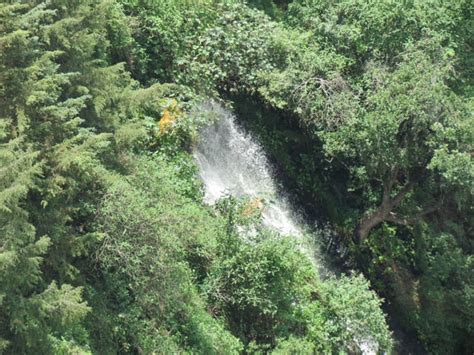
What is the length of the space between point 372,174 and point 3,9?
1144cm

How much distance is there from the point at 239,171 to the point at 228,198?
10.2 feet

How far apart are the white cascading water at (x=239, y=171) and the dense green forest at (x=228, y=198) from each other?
61cm

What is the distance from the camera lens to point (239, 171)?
18.3 metres

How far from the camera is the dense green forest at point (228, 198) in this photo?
414 inches

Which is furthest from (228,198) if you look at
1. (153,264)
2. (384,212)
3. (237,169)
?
(384,212)

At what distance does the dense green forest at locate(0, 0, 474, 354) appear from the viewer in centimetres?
1052

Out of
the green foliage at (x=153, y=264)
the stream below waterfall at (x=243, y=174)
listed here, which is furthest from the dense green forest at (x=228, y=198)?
the stream below waterfall at (x=243, y=174)

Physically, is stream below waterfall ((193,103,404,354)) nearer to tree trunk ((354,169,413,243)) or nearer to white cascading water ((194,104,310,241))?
white cascading water ((194,104,310,241))

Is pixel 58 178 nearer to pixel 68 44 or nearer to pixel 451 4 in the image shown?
pixel 68 44

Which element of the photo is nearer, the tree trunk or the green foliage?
the green foliage

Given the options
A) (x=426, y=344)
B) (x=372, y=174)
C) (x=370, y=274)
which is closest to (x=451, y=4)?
(x=372, y=174)

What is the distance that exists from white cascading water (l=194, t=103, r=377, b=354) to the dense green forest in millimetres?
612

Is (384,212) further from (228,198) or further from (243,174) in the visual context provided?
(228,198)

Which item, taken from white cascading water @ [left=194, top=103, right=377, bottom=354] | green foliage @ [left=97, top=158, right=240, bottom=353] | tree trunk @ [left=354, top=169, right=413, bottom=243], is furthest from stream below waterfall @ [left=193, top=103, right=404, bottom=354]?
green foliage @ [left=97, top=158, right=240, bottom=353]
